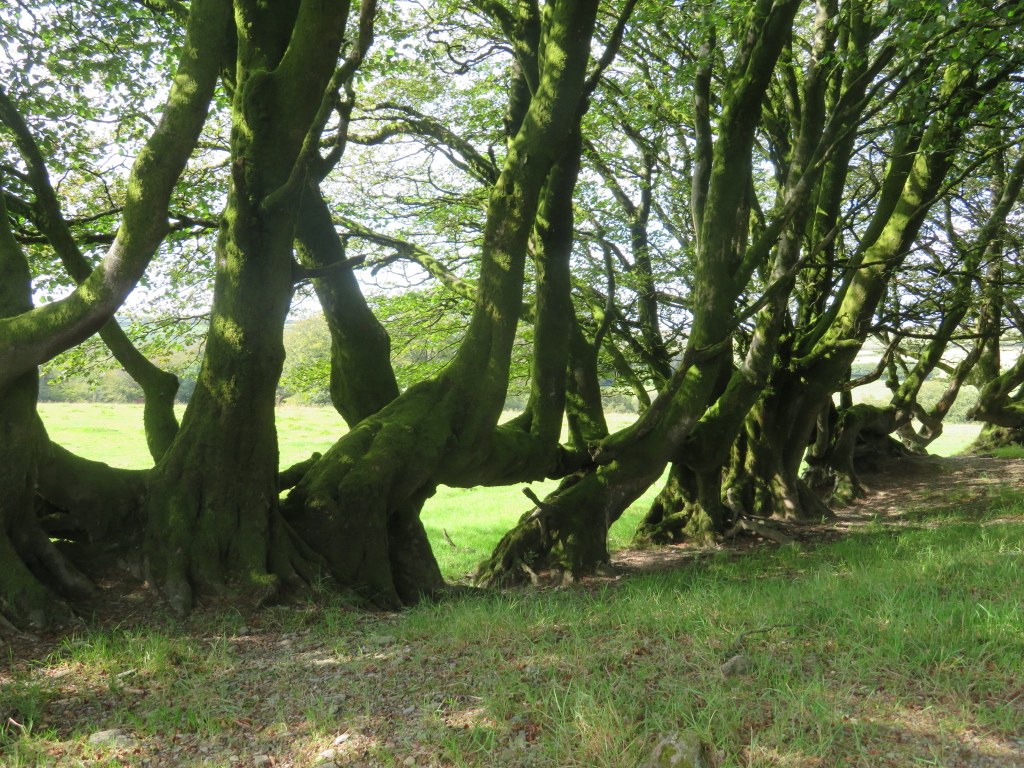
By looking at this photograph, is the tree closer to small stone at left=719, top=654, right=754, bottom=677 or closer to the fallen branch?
small stone at left=719, top=654, right=754, bottom=677

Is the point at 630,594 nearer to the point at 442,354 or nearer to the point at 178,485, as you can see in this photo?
the point at 178,485

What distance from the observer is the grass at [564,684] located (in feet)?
10.4

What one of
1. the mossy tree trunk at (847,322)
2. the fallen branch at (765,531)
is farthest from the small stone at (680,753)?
the fallen branch at (765,531)

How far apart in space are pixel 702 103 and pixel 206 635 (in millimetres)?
8083

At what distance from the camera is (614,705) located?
3.43 m

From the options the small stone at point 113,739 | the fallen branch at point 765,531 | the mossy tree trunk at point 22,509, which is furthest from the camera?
the fallen branch at point 765,531

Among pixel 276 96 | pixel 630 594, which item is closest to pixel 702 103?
pixel 276 96

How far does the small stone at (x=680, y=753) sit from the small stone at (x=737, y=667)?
0.74 metres

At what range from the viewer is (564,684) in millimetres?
3809

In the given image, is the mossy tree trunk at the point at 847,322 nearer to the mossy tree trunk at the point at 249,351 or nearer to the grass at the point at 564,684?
the grass at the point at 564,684

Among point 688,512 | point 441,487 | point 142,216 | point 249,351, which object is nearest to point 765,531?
point 688,512

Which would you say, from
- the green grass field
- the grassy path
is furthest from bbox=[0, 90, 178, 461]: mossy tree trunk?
the green grass field

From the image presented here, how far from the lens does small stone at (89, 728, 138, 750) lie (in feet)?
11.2

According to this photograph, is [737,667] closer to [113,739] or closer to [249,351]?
[113,739]
